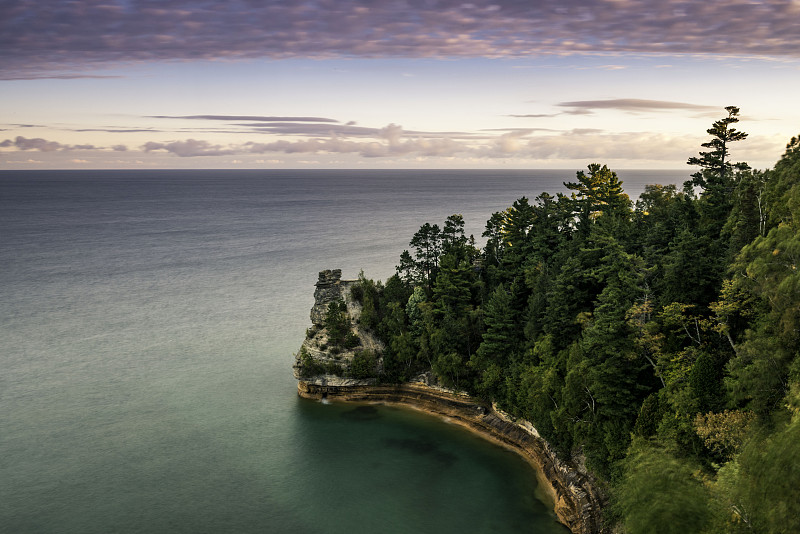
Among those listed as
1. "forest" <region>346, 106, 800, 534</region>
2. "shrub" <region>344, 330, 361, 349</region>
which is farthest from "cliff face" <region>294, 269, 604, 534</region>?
"forest" <region>346, 106, 800, 534</region>

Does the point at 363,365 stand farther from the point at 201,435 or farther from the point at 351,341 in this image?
the point at 201,435

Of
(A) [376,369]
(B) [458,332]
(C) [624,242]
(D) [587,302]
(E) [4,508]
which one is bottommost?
(E) [4,508]

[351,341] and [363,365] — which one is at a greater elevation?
[351,341]

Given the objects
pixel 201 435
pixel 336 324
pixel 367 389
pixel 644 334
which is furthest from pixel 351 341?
pixel 644 334

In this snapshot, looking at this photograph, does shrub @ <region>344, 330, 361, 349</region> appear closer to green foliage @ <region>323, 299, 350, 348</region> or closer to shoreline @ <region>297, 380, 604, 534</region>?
green foliage @ <region>323, 299, 350, 348</region>

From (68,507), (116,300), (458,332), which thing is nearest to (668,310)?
(458,332)

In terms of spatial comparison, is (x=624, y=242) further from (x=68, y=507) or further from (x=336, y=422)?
(x=68, y=507)

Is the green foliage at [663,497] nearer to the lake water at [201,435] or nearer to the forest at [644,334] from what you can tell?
the forest at [644,334]
